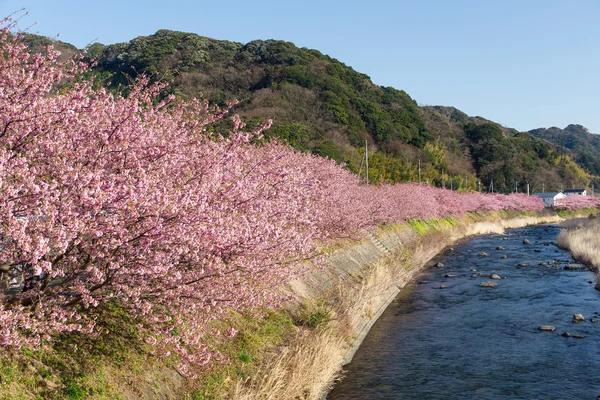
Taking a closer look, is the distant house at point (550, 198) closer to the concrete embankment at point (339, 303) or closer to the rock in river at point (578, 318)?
the concrete embankment at point (339, 303)

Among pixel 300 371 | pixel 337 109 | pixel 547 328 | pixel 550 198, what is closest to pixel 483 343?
pixel 547 328

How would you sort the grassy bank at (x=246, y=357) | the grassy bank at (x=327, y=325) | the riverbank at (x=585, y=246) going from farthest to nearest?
the riverbank at (x=585, y=246) → the grassy bank at (x=327, y=325) → the grassy bank at (x=246, y=357)

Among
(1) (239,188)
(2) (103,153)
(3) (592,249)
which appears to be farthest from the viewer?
(3) (592,249)

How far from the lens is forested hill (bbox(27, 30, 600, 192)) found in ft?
298

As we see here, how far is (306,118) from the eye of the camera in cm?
9219

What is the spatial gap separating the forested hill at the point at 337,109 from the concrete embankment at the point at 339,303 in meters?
34.4

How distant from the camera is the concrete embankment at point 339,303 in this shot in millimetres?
12422

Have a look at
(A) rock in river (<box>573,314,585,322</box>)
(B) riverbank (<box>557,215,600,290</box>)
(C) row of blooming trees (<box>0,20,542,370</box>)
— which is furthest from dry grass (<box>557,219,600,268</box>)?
(C) row of blooming trees (<box>0,20,542,370</box>)

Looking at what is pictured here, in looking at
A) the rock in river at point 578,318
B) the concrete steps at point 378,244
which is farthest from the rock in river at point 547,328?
the concrete steps at point 378,244

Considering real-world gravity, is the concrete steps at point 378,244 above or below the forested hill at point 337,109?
below

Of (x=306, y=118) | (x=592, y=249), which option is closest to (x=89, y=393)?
(x=592, y=249)

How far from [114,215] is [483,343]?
15.7 meters

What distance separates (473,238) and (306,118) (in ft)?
142

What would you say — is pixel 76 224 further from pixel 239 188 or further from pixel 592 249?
pixel 592 249
